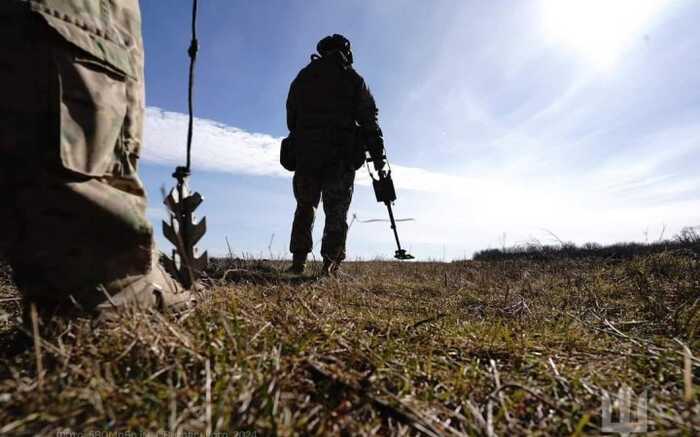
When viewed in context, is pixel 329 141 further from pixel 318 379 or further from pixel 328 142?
pixel 318 379

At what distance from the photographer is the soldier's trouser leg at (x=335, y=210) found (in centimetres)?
447

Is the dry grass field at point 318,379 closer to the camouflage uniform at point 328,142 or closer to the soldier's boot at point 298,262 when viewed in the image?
the camouflage uniform at point 328,142

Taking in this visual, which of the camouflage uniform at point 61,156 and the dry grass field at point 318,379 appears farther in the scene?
the camouflage uniform at point 61,156

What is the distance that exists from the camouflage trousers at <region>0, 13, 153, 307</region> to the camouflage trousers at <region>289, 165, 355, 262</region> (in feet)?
11.2

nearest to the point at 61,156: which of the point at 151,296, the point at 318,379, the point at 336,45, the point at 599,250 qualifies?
the point at 151,296

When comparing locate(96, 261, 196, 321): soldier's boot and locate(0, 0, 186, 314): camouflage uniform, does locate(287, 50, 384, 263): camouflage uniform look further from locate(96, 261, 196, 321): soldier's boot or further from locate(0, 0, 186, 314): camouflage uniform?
locate(0, 0, 186, 314): camouflage uniform

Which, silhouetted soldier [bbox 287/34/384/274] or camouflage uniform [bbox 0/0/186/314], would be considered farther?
silhouetted soldier [bbox 287/34/384/274]

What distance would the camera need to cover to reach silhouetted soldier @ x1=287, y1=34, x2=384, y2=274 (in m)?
4.48

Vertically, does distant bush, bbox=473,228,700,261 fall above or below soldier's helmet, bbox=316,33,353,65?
below

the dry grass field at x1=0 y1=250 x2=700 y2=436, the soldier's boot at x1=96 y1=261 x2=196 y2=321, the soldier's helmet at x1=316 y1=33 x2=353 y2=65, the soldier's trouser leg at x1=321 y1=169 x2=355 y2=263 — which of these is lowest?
the dry grass field at x1=0 y1=250 x2=700 y2=436

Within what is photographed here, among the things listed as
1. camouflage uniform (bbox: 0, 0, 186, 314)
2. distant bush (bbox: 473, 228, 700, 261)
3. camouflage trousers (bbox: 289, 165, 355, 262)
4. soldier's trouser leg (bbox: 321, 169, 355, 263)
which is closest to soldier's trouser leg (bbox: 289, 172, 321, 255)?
camouflage trousers (bbox: 289, 165, 355, 262)

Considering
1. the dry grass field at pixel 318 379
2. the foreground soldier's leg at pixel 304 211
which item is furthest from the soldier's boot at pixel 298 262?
the dry grass field at pixel 318 379

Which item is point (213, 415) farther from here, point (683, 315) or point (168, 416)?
point (683, 315)

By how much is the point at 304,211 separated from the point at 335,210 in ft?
1.33
